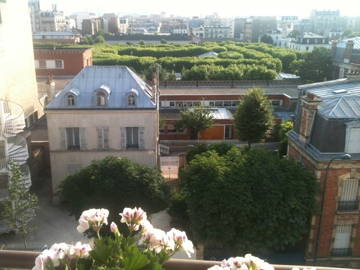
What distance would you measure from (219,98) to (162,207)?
86.8 feet

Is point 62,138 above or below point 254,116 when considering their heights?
above

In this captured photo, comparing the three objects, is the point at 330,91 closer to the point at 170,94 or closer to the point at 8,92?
the point at 8,92

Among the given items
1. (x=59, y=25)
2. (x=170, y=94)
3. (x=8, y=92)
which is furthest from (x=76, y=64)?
(x=59, y=25)

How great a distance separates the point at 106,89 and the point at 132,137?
347 centimetres

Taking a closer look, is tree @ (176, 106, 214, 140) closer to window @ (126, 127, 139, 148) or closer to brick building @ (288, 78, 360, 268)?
window @ (126, 127, 139, 148)

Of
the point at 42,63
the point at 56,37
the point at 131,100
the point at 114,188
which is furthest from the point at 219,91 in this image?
the point at 56,37

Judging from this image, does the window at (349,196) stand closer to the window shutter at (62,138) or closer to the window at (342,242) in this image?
the window at (342,242)

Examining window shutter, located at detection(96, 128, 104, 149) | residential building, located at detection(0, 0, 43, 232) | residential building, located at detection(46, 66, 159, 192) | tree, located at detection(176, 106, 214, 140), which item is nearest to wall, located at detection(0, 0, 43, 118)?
residential building, located at detection(0, 0, 43, 232)

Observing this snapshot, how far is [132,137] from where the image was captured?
25.3 meters

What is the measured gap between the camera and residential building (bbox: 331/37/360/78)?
57281 mm

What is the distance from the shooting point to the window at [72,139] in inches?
979

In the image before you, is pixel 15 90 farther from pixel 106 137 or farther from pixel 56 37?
pixel 56 37

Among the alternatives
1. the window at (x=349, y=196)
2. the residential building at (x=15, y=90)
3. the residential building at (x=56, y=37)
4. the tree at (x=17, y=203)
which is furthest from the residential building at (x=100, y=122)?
the residential building at (x=56, y=37)

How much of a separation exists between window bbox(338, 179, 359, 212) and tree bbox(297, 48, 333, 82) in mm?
46828
